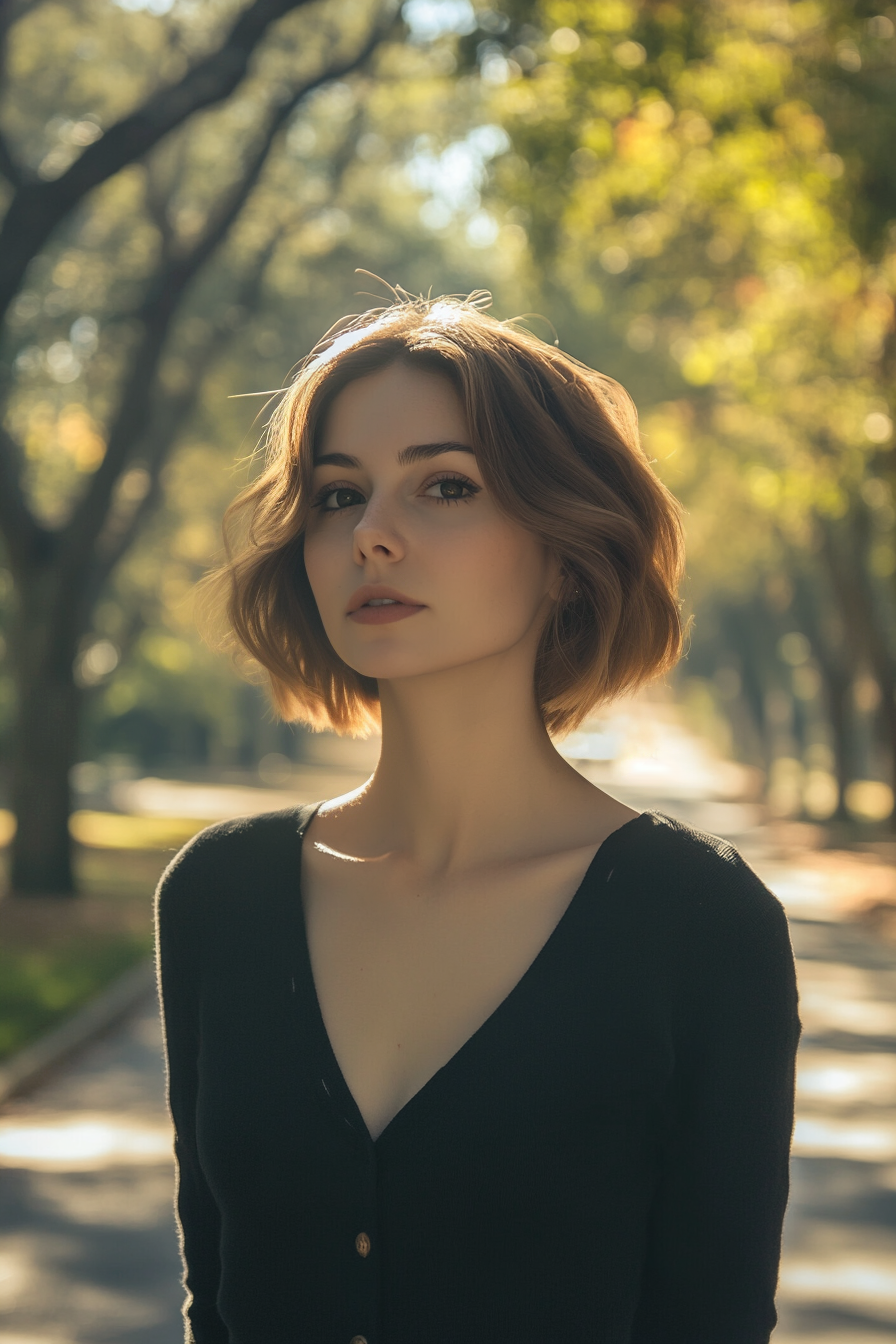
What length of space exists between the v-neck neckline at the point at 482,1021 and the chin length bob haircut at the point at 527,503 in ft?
1.03

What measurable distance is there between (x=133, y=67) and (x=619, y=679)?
20448 millimetres

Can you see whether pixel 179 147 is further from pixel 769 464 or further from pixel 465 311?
pixel 465 311

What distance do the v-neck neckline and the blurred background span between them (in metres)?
0.72

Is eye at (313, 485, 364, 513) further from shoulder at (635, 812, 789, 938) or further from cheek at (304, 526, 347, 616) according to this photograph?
shoulder at (635, 812, 789, 938)

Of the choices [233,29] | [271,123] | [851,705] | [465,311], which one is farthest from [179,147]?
A: [851,705]

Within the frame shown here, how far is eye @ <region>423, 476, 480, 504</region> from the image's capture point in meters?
2.30

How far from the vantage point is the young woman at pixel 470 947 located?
6.76ft

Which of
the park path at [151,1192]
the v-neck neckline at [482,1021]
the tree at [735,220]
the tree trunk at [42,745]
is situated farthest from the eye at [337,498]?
the tree trunk at [42,745]

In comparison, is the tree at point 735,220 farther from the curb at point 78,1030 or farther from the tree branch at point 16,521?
the tree branch at point 16,521

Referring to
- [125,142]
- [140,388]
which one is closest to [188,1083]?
[125,142]

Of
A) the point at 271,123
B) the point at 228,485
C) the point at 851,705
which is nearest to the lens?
the point at 271,123

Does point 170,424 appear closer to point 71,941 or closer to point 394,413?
point 71,941

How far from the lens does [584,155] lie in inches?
587

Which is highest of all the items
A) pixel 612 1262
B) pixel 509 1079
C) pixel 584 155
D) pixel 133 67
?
pixel 133 67
